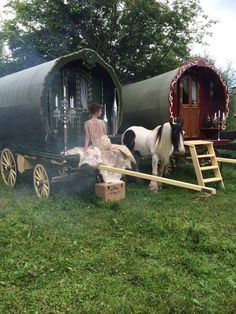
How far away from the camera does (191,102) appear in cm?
1116

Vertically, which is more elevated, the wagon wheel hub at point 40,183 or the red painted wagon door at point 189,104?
the red painted wagon door at point 189,104

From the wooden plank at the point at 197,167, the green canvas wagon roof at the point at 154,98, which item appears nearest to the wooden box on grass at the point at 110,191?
the wooden plank at the point at 197,167

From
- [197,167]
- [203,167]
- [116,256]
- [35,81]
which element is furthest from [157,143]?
[116,256]

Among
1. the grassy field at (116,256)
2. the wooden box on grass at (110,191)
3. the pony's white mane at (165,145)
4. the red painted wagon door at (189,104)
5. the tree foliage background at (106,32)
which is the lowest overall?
the grassy field at (116,256)

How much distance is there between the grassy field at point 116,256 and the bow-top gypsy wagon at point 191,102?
164 inches

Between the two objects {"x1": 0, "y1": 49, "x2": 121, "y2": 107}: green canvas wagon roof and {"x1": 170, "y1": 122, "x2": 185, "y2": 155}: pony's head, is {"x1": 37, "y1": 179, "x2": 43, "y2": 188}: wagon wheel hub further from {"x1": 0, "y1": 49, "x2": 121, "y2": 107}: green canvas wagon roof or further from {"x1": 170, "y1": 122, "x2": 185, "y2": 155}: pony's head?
{"x1": 170, "y1": 122, "x2": 185, "y2": 155}: pony's head

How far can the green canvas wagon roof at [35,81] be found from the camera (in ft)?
23.3

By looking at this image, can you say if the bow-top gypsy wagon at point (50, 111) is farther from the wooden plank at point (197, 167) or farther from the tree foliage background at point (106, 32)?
the tree foliage background at point (106, 32)

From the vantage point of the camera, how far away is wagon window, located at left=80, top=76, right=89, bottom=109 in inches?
336

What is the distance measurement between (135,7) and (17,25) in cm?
495

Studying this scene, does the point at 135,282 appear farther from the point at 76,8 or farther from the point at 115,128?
the point at 76,8

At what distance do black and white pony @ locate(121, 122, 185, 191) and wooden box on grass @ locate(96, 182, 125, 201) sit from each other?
1208 mm

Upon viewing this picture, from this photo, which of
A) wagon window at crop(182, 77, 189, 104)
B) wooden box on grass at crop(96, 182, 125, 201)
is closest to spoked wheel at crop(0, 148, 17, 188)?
wooden box on grass at crop(96, 182, 125, 201)

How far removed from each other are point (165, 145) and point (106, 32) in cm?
874
